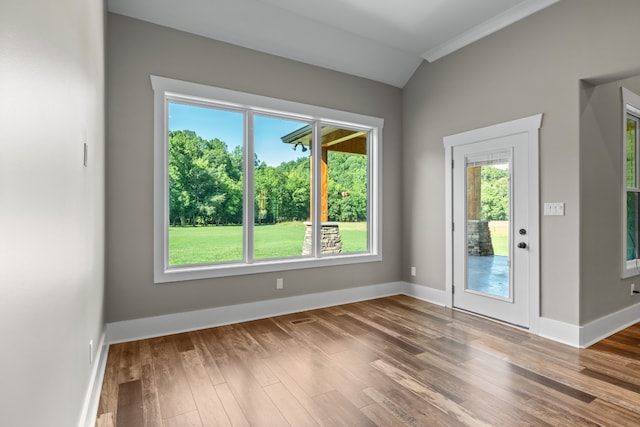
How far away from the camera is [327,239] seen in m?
4.51

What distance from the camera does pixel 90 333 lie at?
212 centimetres

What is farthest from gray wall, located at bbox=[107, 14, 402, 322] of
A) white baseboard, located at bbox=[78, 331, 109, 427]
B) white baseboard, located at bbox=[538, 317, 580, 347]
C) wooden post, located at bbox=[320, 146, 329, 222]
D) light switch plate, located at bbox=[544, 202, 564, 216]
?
light switch plate, located at bbox=[544, 202, 564, 216]

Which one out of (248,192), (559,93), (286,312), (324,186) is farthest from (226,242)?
(559,93)

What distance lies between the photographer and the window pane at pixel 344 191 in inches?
178

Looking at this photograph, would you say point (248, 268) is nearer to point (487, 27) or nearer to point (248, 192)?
point (248, 192)

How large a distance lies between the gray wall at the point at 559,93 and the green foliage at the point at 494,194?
15.5 inches

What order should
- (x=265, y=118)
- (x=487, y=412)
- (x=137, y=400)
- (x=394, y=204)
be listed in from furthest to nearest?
(x=394, y=204) → (x=265, y=118) → (x=137, y=400) → (x=487, y=412)

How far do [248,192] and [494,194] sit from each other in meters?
2.76

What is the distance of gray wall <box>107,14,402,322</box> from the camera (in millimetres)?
3143

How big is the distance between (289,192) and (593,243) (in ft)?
10.4

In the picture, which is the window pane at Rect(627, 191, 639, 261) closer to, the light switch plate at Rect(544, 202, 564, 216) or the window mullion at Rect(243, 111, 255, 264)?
the light switch plate at Rect(544, 202, 564, 216)

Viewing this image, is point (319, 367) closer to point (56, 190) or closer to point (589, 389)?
point (589, 389)

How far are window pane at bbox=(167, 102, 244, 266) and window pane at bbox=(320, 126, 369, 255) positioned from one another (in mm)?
1182

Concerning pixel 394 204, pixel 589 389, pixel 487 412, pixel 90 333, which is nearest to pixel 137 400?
pixel 90 333
